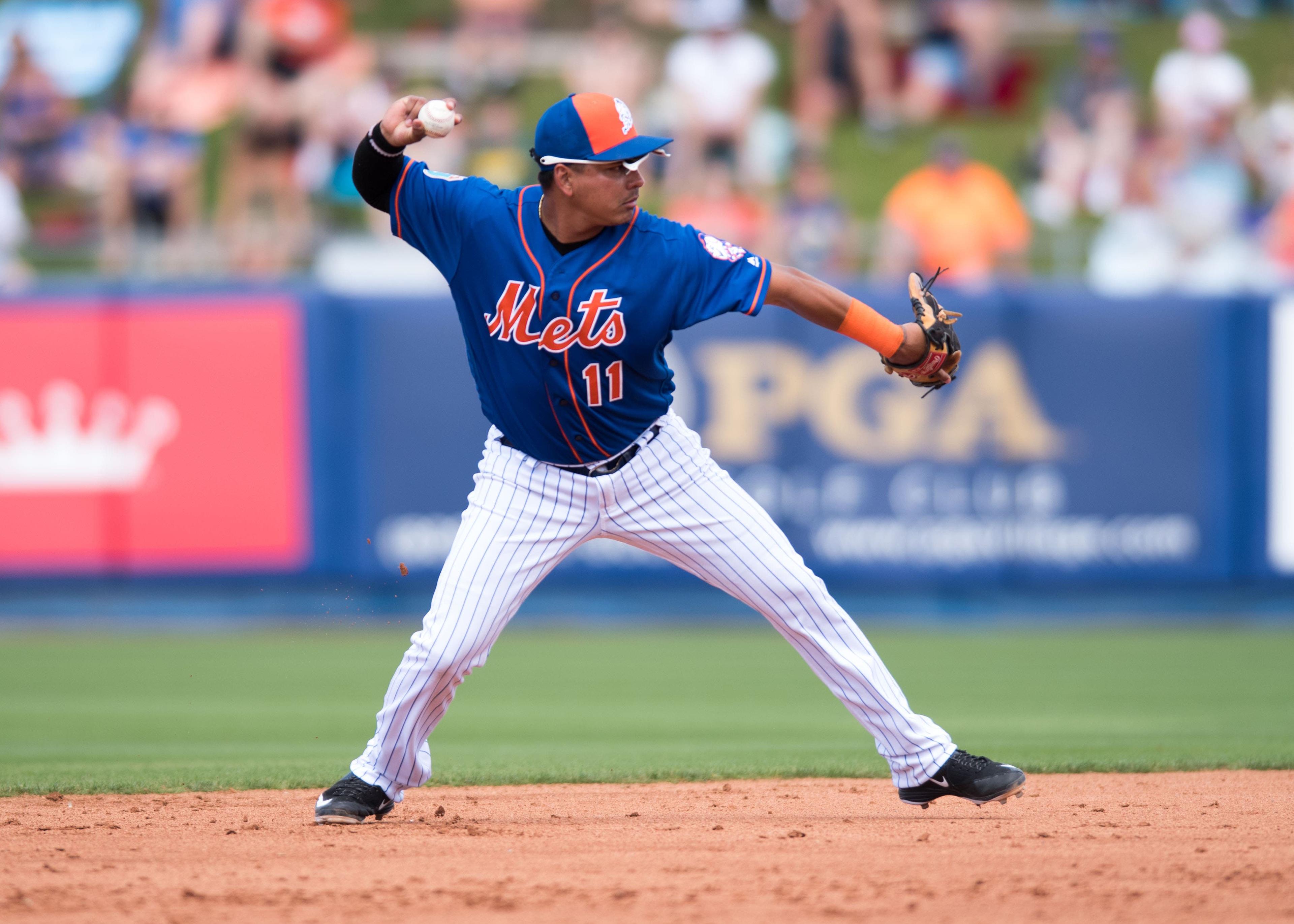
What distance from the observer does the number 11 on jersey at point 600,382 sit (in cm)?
466

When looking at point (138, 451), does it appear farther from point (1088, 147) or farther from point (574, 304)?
point (1088, 147)

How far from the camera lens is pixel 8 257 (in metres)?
11.7

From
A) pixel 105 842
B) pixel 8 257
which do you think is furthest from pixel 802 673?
pixel 8 257

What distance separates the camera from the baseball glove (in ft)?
15.6

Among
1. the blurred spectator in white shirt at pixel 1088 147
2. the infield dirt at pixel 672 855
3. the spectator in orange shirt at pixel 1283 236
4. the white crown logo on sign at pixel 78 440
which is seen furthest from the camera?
the blurred spectator in white shirt at pixel 1088 147

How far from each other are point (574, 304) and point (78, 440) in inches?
301

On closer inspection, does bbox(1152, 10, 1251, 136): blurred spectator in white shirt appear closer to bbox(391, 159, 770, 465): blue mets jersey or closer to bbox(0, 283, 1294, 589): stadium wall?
bbox(0, 283, 1294, 589): stadium wall

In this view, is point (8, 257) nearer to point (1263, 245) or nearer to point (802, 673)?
point (802, 673)

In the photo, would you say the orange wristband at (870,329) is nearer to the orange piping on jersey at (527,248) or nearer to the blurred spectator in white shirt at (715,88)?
the orange piping on jersey at (527,248)

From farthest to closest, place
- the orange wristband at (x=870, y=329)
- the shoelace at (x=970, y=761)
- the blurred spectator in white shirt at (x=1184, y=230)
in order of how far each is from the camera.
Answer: the blurred spectator in white shirt at (x=1184, y=230), the shoelace at (x=970, y=761), the orange wristband at (x=870, y=329)

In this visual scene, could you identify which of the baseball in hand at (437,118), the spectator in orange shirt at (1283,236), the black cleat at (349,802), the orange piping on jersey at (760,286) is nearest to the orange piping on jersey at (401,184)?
the baseball in hand at (437,118)

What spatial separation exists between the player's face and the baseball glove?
844 mm

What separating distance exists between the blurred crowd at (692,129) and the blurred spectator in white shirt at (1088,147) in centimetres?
2

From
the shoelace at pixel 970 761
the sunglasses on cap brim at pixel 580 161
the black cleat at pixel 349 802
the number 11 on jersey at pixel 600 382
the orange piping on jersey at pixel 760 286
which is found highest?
the sunglasses on cap brim at pixel 580 161
